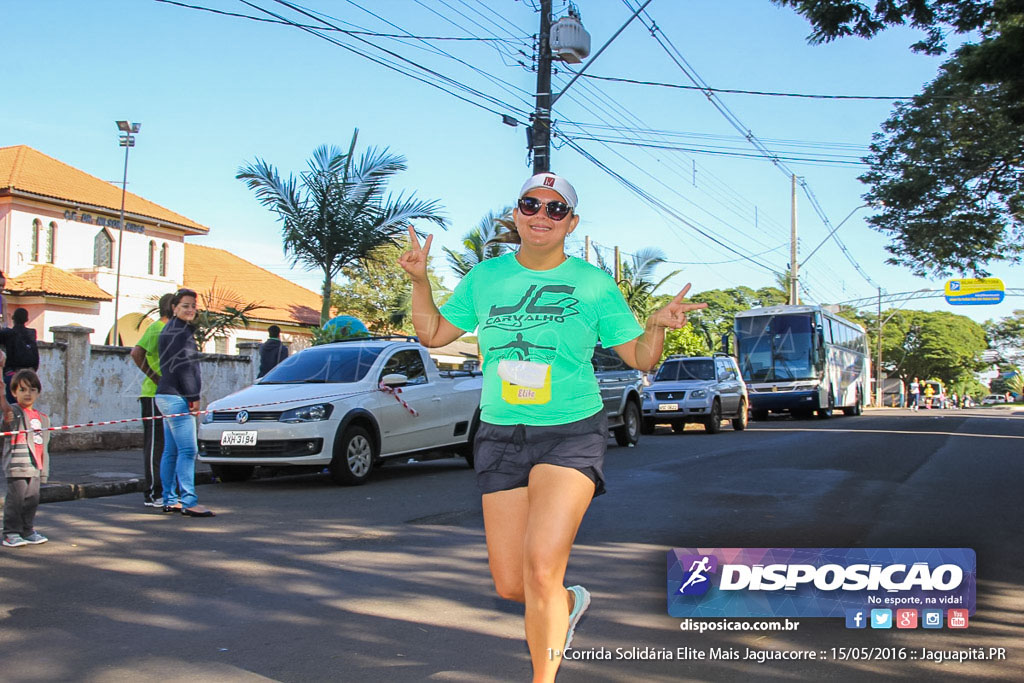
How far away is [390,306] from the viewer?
4166cm

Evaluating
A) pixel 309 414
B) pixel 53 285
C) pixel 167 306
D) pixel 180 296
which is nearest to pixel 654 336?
pixel 180 296

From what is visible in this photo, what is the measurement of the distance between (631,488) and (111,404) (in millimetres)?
9049

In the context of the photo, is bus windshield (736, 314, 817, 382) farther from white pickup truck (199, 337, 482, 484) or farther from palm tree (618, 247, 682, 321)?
white pickup truck (199, 337, 482, 484)

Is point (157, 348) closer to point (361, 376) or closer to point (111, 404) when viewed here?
point (361, 376)

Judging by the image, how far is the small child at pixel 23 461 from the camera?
6.56 meters

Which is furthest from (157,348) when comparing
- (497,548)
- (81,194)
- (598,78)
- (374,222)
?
(81,194)

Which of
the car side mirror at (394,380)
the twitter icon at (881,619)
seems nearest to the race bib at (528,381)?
the twitter icon at (881,619)

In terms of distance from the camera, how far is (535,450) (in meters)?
3.47

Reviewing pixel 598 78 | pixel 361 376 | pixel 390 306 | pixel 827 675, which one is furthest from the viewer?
pixel 390 306

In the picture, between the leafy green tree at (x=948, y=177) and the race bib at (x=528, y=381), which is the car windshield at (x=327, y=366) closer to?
the race bib at (x=528, y=381)

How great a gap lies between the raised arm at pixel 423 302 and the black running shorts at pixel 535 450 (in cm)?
50

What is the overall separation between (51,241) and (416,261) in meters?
35.2

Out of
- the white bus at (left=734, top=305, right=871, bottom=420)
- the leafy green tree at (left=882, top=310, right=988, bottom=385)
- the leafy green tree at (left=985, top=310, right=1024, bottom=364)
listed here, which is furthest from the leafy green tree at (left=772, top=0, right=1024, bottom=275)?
the leafy green tree at (left=985, top=310, right=1024, bottom=364)

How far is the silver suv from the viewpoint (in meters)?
20.4
